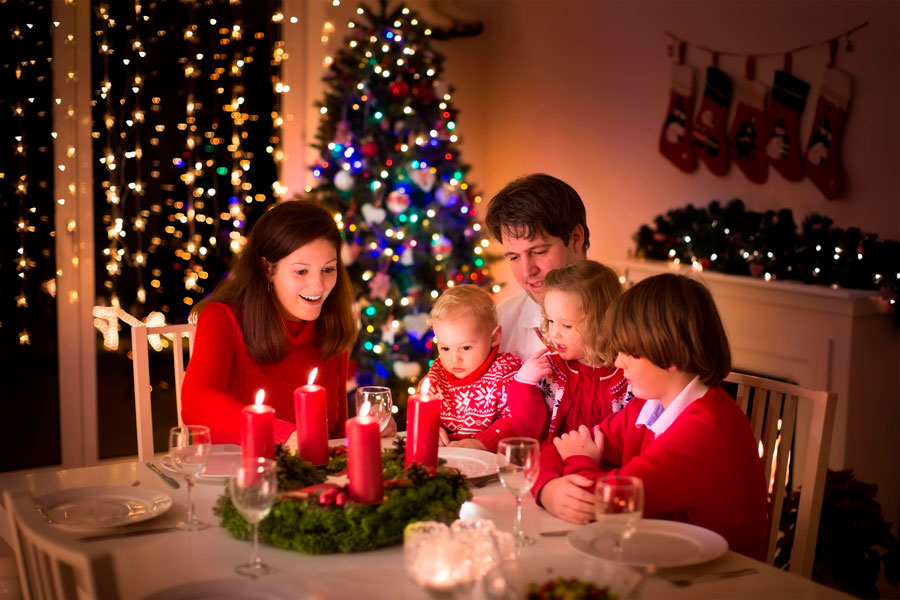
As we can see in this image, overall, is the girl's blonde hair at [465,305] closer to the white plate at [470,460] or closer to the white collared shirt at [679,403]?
the white plate at [470,460]

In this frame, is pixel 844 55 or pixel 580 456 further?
pixel 844 55

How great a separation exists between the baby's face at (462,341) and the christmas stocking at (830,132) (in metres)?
1.82

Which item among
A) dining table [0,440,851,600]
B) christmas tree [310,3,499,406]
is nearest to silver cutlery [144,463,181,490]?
dining table [0,440,851,600]

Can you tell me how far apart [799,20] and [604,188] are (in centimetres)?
140

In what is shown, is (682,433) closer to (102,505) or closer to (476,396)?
(476,396)

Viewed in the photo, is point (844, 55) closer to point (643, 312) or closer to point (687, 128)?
point (687, 128)

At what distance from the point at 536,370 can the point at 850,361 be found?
1601 millimetres

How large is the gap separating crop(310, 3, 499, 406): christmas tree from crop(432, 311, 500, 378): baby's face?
1.87 m

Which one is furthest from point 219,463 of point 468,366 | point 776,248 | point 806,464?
point 776,248

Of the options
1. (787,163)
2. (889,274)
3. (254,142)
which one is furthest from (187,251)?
(889,274)

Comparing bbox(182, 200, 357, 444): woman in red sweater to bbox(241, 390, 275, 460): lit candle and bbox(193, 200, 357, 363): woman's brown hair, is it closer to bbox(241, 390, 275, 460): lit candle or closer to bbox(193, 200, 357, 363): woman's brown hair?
bbox(193, 200, 357, 363): woman's brown hair

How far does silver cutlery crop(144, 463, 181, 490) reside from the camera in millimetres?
1876

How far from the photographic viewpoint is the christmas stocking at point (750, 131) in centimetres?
395

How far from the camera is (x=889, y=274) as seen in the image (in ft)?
10.8
